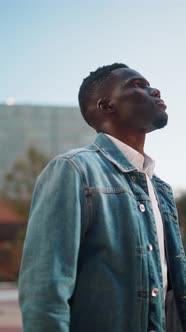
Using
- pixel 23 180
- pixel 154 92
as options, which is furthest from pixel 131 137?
pixel 23 180

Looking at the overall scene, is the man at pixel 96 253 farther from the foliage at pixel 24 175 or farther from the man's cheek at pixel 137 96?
the foliage at pixel 24 175

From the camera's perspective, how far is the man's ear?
183 cm

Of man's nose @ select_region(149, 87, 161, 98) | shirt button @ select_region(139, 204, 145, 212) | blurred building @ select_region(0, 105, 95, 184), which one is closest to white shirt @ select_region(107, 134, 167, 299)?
shirt button @ select_region(139, 204, 145, 212)

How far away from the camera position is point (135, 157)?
1.77 metres

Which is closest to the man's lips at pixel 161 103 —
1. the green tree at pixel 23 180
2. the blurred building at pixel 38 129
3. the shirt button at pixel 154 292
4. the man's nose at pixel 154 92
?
the man's nose at pixel 154 92

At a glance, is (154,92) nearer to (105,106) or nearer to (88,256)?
(105,106)

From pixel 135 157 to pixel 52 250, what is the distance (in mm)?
511

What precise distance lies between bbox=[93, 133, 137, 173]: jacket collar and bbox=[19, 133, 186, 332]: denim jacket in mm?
87

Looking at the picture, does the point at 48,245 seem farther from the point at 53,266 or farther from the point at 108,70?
the point at 108,70

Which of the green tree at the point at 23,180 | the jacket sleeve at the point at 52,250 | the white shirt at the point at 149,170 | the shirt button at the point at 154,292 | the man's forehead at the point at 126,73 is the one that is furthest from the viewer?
the green tree at the point at 23,180

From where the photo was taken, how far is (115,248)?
1467mm

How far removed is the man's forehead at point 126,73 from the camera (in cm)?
188

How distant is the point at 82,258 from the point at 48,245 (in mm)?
122

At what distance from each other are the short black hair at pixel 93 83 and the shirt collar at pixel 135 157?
24 centimetres
